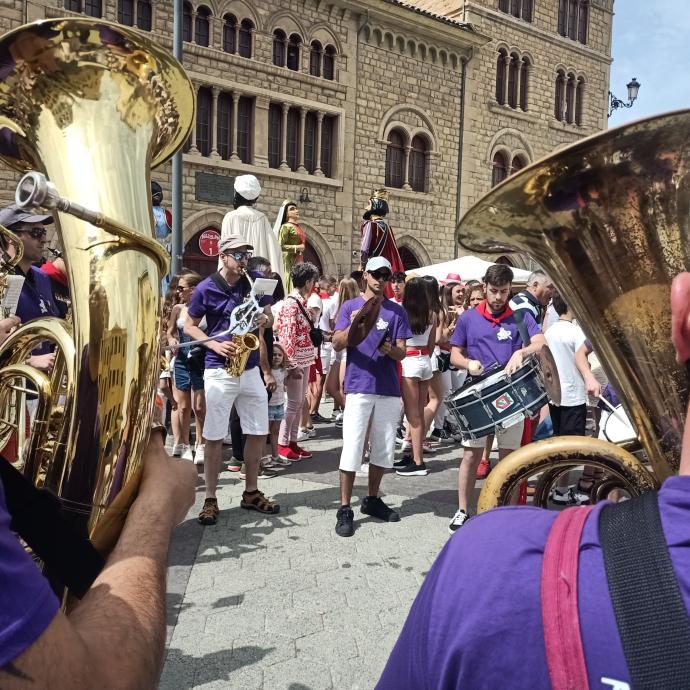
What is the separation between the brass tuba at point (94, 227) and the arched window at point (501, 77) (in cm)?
2088

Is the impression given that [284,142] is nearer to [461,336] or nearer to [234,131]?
[234,131]

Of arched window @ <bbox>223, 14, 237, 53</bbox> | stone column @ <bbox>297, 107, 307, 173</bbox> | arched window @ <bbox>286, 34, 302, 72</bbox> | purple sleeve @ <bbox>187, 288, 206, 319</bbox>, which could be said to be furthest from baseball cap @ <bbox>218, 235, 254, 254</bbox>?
arched window @ <bbox>286, 34, 302, 72</bbox>

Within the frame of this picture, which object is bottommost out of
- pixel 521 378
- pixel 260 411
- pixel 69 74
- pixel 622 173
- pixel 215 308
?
pixel 260 411

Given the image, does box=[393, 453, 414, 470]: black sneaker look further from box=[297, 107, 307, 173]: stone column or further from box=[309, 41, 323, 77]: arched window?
box=[309, 41, 323, 77]: arched window

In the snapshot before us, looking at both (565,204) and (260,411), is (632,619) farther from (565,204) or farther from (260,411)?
(260,411)

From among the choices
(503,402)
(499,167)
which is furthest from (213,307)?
(499,167)

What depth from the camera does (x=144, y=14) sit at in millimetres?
13945

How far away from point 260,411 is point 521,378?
5.87ft

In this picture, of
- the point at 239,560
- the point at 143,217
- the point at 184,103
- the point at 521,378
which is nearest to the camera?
the point at 143,217

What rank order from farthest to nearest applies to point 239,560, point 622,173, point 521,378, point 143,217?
1. point 521,378
2. point 239,560
3. point 143,217
4. point 622,173

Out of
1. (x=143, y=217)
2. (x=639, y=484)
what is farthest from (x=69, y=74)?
(x=639, y=484)

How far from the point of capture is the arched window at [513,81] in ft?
68.3

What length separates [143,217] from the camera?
4.83 ft

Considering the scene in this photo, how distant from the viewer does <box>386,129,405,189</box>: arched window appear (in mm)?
18328
